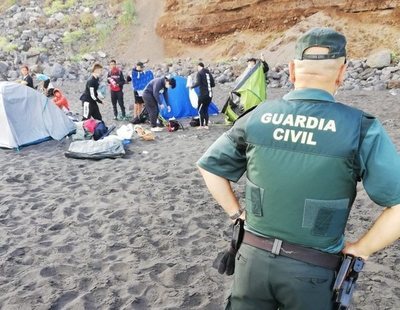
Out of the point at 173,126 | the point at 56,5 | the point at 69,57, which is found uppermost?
the point at 56,5

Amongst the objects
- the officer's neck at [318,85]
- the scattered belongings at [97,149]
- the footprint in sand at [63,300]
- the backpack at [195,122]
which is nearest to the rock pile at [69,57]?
the backpack at [195,122]

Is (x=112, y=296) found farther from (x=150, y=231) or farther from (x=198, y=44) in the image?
(x=198, y=44)

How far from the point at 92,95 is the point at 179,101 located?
2270mm

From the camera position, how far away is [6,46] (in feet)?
84.6

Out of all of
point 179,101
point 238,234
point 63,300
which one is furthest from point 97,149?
point 238,234

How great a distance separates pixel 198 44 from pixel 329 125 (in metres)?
25.8

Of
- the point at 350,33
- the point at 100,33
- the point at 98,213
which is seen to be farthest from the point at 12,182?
the point at 100,33

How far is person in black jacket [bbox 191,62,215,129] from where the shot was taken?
9.71 m

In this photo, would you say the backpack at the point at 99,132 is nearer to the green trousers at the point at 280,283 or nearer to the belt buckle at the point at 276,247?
the green trousers at the point at 280,283

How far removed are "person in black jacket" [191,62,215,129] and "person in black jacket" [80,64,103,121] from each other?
2151 mm

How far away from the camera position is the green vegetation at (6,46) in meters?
25.3

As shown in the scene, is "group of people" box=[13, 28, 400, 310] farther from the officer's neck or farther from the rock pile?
the rock pile

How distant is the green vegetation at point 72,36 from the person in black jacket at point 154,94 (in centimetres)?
1955

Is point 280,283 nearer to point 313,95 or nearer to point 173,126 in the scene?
point 313,95
